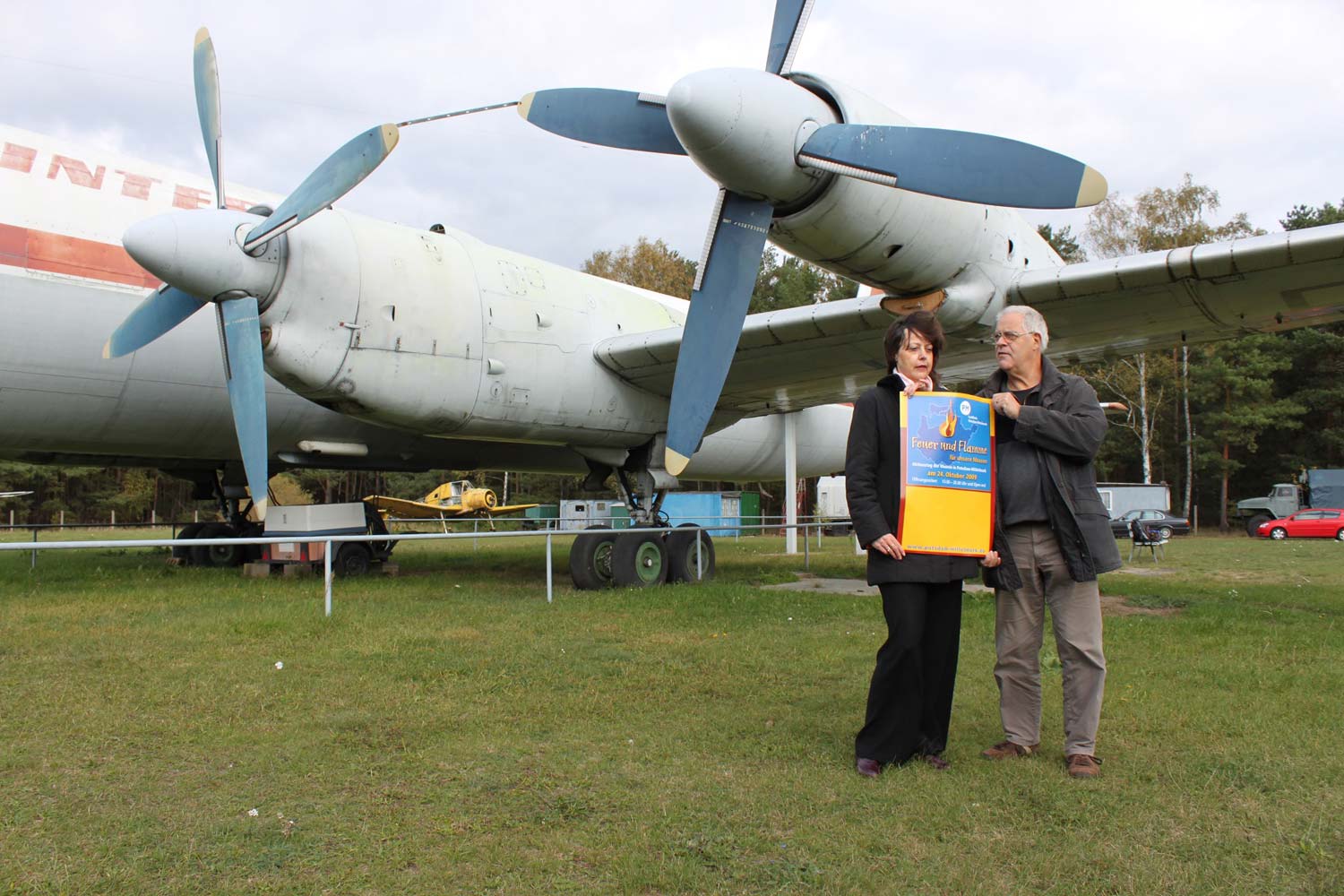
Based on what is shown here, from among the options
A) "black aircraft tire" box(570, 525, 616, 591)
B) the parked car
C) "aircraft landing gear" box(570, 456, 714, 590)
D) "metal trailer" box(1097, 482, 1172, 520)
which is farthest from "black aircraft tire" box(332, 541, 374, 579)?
"metal trailer" box(1097, 482, 1172, 520)

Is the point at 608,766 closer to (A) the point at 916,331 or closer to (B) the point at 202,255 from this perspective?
(A) the point at 916,331

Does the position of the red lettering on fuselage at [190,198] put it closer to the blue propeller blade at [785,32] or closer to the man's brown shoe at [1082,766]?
the blue propeller blade at [785,32]

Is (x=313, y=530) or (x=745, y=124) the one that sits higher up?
(x=745, y=124)

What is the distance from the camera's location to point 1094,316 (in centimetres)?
829

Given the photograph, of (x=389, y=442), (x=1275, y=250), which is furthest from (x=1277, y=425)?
(x=389, y=442)

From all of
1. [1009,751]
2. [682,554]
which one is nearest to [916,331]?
[1009,751]

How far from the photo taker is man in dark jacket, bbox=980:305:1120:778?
3.53 m

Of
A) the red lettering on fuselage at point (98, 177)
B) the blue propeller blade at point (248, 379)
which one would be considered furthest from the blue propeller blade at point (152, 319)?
the red lettering on fuselage at point (98, 177)

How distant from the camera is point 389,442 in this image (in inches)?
451

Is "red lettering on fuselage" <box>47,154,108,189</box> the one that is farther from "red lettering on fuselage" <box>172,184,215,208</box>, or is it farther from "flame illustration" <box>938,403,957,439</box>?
"flame illustration" <box>938,403,957,439</box>

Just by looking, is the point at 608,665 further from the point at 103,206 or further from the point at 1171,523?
the point at 1171,523

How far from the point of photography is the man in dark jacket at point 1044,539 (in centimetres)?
353

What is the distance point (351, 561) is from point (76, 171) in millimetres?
5424

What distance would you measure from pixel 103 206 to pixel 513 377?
4.68 meters
